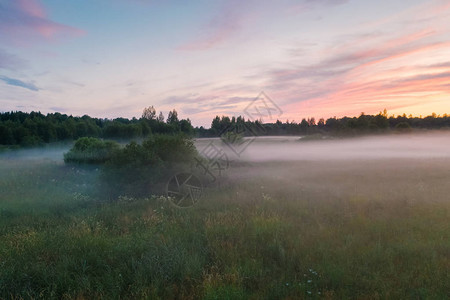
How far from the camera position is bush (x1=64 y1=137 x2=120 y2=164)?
27703 millimetres

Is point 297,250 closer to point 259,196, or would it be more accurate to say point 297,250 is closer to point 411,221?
point 411,221

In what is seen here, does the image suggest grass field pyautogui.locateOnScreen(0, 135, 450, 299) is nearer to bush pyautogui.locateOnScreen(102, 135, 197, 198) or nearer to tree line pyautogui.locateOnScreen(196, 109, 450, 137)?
bush pyautogui.locateOnScreen(102, 135, 197, 198)

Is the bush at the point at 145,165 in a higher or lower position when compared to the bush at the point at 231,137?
lower

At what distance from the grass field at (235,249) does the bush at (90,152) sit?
14.1 metres

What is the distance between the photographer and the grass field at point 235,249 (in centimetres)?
562

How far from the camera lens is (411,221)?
9797 mm

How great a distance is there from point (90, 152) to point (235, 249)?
26162mm

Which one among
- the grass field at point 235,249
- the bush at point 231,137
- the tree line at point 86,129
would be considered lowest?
the grass field at point 235,249

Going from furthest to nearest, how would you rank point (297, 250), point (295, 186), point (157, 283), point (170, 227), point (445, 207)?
point (295, 186)
point (445, 207)
point (170, 227)
point (297, 250)
point (157, 283)

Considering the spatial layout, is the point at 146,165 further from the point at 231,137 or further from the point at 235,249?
the point at 235,249

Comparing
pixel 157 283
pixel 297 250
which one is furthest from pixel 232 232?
pixel 157 283

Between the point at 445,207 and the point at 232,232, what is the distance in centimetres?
1032

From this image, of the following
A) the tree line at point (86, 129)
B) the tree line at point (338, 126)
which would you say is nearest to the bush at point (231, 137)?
the tree line at point (338, 126)

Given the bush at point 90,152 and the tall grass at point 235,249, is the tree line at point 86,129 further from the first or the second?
the tall grass at point 235,249
